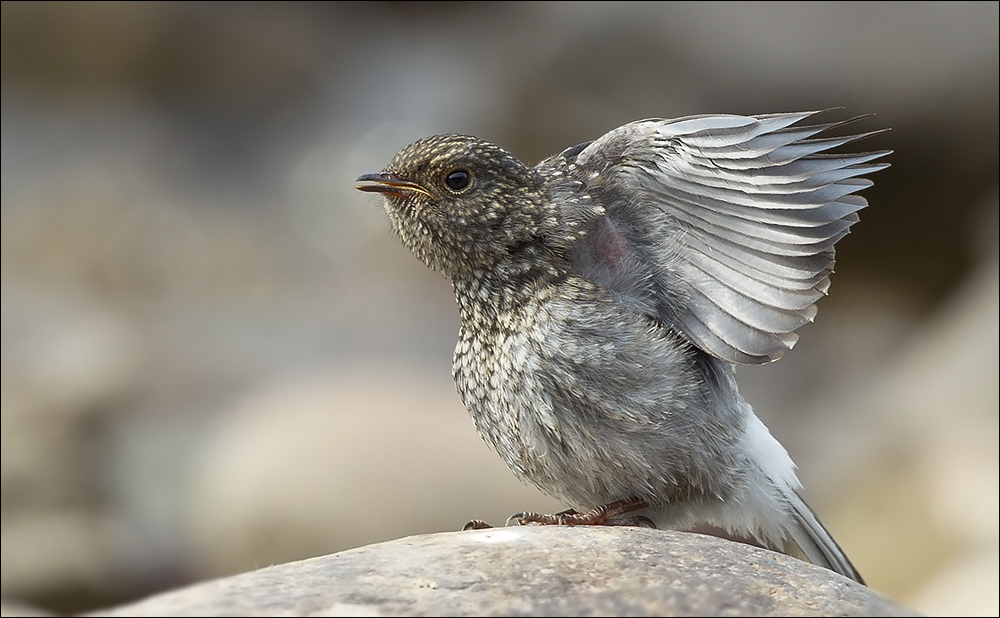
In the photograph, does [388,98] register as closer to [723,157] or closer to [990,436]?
[990,436]

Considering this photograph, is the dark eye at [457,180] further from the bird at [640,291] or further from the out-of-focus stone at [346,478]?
the out-of-focus stone at [346,478]

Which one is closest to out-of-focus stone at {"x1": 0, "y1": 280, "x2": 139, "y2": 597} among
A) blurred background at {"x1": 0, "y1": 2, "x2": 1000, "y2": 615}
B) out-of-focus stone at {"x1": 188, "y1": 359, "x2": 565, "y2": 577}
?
blurred background at {"x1": 0, "y1": 2, "x2": 1000, "y2": 615}

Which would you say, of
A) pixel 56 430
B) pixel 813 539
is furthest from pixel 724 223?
pixel 56 430

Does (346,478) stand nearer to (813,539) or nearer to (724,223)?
(813,539)

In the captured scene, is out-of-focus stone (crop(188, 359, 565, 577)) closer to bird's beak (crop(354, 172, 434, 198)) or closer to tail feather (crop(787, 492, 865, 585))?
tail feather (crop(787, 492, 865, 585))

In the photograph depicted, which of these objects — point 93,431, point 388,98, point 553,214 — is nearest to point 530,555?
point 553,214

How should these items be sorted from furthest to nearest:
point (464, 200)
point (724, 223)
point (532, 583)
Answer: point (464, 200) → point (724, 223) → point (532, 583)
